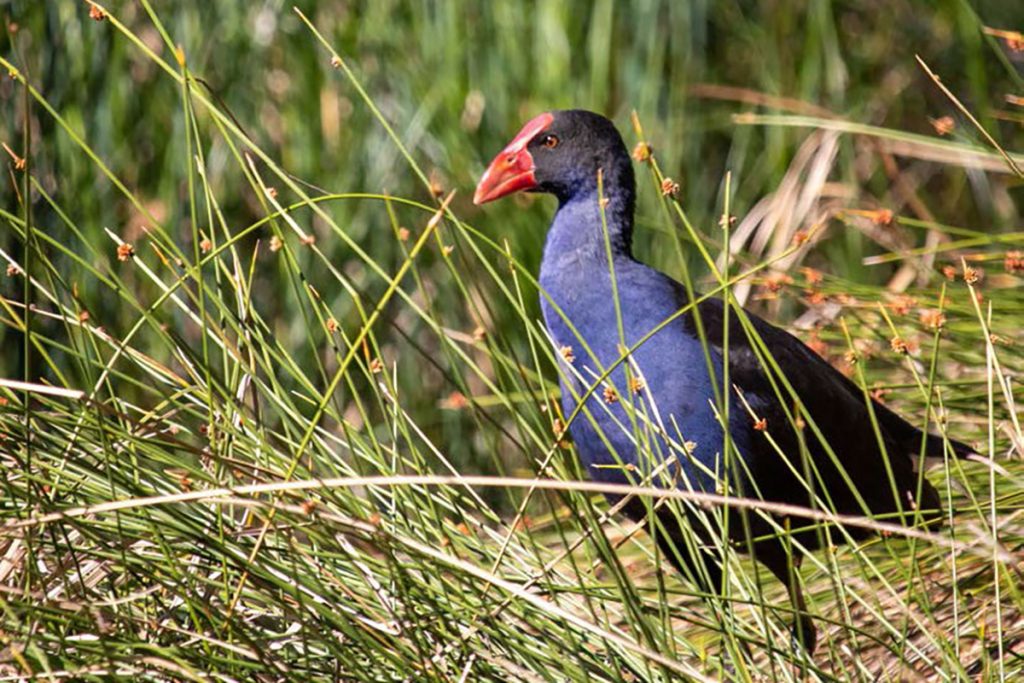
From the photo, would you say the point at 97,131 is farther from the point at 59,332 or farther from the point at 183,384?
the point at 183,384

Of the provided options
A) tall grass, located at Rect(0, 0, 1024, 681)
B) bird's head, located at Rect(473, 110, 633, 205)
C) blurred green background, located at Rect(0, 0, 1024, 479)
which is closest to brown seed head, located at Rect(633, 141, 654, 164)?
tall grass, located at Rect(0, 0, 1024, 681)

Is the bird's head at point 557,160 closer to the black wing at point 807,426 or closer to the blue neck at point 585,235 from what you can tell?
the blue neck at point 585,235

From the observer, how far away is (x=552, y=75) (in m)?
3.70

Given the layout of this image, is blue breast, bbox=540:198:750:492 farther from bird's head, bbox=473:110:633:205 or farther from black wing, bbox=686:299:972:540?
bird's head, bbox=473:110:633:205

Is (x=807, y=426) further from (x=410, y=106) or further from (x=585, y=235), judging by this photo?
(x=410, y=106)

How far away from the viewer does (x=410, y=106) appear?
145 inches

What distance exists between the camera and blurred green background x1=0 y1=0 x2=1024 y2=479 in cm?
356

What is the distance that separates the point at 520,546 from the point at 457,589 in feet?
0.70

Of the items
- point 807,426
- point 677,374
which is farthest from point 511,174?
point 807,426

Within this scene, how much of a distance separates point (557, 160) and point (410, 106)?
3.95 ft

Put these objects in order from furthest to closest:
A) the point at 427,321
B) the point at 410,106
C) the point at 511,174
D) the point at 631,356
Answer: the point at 410,106
the point at 511,174
the point at 631,356
the point at 427,321

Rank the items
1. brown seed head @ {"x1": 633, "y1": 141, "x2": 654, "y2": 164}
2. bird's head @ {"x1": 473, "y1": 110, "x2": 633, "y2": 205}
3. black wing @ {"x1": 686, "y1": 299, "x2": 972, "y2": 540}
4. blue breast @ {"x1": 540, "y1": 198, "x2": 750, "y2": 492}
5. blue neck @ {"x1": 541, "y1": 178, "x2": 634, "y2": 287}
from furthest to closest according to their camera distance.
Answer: bird's head @ {"x1": 473, "y1": 110, "x2": 633, "y2": 205}
blue neck @ {"x1": 541, "y1": 178, "x2": 634, "y2": 287}
black wing @ {"x1": 686, "y1": 299, "x2": 972, "y2": 540}
blue breast @ {"x1": 540, "y1": 198, "x2": 750, "y2": 492}
brown seed head @ {"x1": 633, "y1": 141, "x2": 654, "y2": 164}

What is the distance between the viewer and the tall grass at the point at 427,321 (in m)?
1.45

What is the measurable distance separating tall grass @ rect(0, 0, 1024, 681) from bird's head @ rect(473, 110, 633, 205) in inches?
9.4
